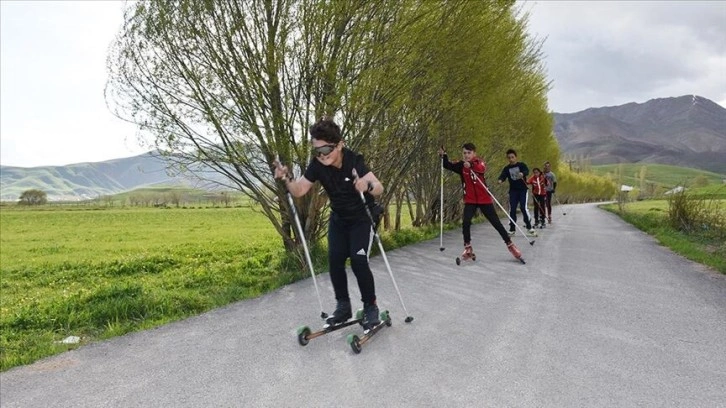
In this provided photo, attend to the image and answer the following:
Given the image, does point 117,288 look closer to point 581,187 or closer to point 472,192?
point 472,192

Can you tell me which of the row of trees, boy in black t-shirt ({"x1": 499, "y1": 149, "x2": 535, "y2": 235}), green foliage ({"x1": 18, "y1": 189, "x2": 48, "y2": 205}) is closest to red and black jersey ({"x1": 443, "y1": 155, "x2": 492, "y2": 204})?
the row of trees

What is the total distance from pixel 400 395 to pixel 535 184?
15075mm

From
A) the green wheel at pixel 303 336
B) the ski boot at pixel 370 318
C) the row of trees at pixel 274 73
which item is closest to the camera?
the green wheel at pixel 303 336


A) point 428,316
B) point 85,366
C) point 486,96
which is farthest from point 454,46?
point 85,366

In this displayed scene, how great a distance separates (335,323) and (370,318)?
15.8 inches

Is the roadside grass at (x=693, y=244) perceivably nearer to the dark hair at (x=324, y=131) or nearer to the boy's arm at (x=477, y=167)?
the boy's arm at (x=477, y=167)

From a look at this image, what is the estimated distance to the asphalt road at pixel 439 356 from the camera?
11.3ft

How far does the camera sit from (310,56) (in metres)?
8.17

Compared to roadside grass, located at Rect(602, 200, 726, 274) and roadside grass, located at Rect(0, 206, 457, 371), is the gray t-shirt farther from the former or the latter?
roadside grass, located at Rect(0, 206, 457, 371)

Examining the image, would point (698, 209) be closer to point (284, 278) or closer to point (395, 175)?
point (395, 175)

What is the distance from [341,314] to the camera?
5.00m

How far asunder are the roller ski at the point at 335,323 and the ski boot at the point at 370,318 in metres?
0.14

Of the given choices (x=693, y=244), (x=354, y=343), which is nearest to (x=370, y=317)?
(x=354, y=343)

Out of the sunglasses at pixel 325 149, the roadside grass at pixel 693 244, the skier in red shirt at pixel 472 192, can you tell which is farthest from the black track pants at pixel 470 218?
the sunglasses at pixel 325 149
